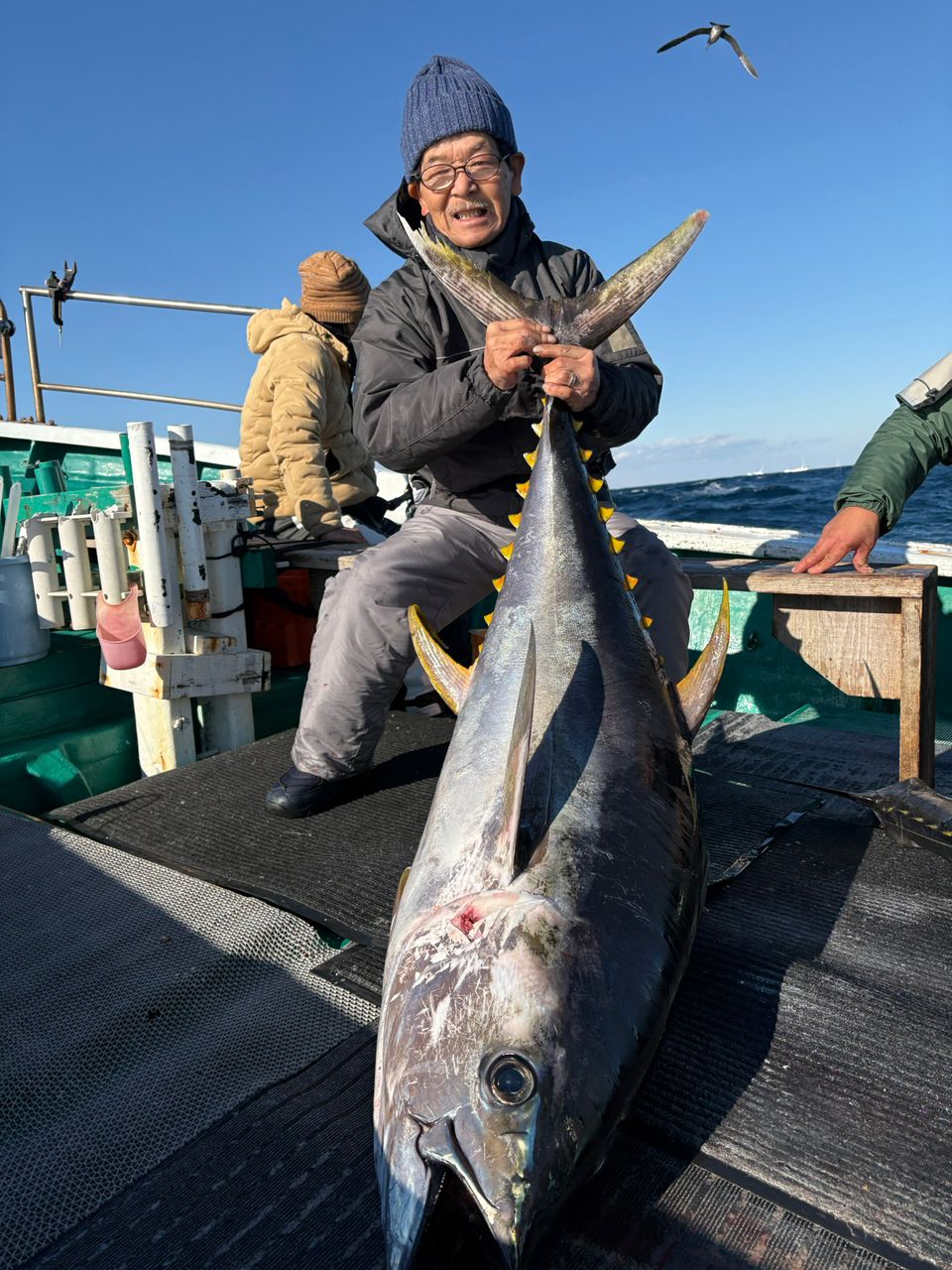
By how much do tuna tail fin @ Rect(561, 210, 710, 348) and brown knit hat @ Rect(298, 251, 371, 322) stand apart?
2257mm

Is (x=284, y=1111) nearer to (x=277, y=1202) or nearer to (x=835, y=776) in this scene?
(x=277, y=1202)

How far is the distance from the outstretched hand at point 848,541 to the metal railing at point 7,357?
6.47 m

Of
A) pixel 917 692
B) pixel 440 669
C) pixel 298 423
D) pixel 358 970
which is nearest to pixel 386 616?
pixel 440 669

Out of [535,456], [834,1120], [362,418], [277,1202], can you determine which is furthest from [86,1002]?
[362,418]

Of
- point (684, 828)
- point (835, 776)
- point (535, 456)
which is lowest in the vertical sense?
point (835, 776)

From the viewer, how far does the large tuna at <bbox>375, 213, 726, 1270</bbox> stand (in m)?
Result: 1.09

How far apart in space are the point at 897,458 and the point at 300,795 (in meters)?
2.27

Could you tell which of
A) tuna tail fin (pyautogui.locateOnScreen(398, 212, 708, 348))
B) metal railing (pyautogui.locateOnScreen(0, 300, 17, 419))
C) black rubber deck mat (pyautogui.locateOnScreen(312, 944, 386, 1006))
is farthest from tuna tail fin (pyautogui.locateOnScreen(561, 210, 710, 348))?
metal railing (pyautogui.locateOnScreen(0, 300, 17, 419))

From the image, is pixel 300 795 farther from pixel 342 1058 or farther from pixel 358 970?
pixel 342 1058

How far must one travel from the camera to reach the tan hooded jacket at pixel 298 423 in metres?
4.30

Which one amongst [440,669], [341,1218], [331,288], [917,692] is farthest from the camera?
[331,288]

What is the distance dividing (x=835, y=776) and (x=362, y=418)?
2085 millimetres

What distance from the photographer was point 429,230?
3.03 metres

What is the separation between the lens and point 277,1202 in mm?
1272
